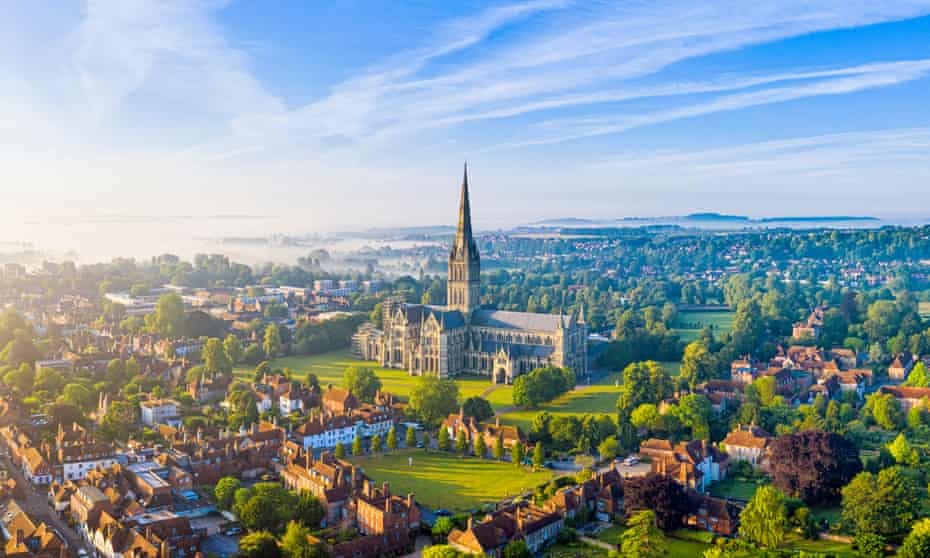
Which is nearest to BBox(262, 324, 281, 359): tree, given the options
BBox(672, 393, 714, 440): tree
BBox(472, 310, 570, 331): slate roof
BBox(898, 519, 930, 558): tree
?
BBox(472, 310, 570, 331): slate roof

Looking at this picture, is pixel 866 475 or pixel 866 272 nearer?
pixel 866 475

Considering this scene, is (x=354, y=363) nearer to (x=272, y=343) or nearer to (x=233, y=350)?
(x=272, y=343)

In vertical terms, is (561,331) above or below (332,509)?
above

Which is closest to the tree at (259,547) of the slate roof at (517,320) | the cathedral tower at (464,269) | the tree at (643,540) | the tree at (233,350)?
the tree at (643,540)

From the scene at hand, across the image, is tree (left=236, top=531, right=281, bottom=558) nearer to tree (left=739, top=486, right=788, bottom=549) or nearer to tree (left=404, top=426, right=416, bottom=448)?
tree (left=404, top=426, right=416, bottom=448)

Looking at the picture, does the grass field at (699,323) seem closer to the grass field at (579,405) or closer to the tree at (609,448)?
the grass field at (579,405)

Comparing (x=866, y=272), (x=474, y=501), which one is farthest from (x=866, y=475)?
(x=866, y=272)

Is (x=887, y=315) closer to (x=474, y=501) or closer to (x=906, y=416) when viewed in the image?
(x=906, y=416)
